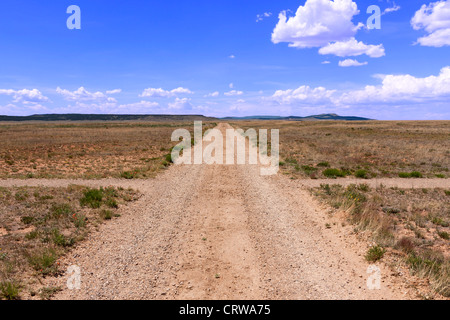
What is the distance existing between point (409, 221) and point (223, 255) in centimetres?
794

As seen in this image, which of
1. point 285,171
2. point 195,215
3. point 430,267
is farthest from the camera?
point 285,171

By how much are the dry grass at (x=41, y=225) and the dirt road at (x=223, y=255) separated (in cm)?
49

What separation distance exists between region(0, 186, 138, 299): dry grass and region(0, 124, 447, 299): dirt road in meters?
0.49

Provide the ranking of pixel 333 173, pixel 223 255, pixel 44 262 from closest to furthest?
pixel 44 262 < pixel 223 255 < pixel 333 173

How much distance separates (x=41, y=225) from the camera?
9.23 metres

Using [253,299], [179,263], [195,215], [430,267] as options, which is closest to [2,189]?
[195,215]

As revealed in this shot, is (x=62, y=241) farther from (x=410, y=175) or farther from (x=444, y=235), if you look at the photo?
(x=410, y=175)

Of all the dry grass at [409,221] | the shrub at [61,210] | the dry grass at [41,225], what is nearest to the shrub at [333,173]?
the dry grass at [409,221]

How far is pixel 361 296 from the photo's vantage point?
549cm

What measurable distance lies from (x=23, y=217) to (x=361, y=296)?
10.8m

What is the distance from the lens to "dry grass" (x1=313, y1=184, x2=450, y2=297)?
6.44 meters

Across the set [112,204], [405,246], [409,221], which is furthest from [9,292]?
[409,221]

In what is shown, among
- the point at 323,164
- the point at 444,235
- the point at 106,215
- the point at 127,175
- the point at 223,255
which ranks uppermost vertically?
the point at 323,164
